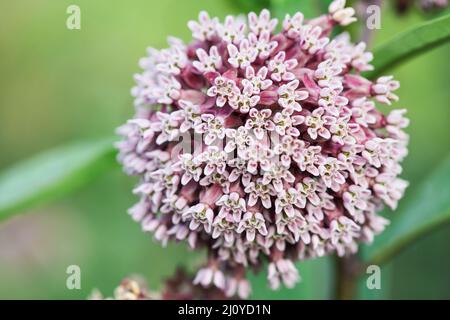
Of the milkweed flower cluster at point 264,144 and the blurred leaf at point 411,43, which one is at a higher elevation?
the blurred leaf at point 411,43

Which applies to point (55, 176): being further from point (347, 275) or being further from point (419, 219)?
point (419, 219)

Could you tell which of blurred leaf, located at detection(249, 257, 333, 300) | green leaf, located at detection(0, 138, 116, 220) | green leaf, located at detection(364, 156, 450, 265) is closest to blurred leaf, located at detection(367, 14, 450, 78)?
green leaf, located at detection(364, 156, 450, 265)

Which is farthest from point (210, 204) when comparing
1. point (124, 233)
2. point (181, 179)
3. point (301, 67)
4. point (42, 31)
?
point (42, 31)

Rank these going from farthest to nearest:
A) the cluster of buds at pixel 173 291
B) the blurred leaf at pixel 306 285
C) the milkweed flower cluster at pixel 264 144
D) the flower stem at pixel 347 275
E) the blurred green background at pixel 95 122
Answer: the blurred green background at pixel 95 122, the blurred leaf at pixel 306 285, the flower stem at pixel 347 275, the cluster of buds at pixel 173 291, the milkweed flower cluster at pixel 264 144

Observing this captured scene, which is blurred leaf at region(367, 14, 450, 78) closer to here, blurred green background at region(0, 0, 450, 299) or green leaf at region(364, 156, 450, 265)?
green leaf at region(364, 156, 450, 265)

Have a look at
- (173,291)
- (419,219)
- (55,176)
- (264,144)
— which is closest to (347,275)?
(419,219)

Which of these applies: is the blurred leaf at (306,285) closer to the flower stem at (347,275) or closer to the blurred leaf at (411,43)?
the flower stem at (347,275)

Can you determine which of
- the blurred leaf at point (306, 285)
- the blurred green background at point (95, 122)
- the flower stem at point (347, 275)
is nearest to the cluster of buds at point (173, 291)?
the blurred leaf at point (306, 285)
